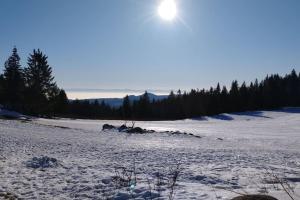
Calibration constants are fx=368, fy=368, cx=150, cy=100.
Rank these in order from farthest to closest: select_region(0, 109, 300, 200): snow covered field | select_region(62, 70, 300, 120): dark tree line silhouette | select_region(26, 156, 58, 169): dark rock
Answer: select_region(62, 70, 300, 120): dark tree line silhouette → select_region(26, 156, 58, 169): dark rock → select_region(0, 109, 300, 200): snow covered field

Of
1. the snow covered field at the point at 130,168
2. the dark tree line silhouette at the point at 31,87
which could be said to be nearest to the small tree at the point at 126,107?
the dark tree line silhouette at the point at 31,87

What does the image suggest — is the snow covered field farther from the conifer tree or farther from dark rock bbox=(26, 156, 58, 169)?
the conifer tree

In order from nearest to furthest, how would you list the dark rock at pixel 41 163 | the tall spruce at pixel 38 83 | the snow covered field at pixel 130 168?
1. the snow covered field at pixel 130 168
2. the dark rock at pixel 41 163
3. the tall spruce at pixel 38 83

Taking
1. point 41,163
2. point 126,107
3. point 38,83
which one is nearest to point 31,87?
point 38,83

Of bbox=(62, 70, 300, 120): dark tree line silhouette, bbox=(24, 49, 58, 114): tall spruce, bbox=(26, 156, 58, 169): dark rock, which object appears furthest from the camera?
bbox=(62, 70, 300, 120): dark tree line silhouette

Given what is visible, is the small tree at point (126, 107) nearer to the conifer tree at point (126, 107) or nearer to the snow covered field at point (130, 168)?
the conifer tree at point (126, 107)

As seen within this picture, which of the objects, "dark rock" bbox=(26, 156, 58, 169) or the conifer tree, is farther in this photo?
the conifer tree

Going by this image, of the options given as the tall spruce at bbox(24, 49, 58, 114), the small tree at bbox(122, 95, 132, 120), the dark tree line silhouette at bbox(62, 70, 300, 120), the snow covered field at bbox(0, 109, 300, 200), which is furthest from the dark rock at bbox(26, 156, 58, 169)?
the small tree at bbox(122, 95, 132, 120)

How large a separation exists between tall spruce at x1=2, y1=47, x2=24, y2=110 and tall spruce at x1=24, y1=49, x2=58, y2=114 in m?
2.23

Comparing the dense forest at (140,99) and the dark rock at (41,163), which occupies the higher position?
the dense forest at (140,99)

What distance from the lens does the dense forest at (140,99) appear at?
5666 centimetres

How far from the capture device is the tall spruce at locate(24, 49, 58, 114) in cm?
5544

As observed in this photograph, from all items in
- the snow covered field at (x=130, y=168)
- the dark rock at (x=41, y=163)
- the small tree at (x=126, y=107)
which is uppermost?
the small tree at (x=126, y=107)

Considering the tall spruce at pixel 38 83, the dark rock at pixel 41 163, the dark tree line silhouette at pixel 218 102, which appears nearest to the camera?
the dark rock at pixel 41 163
